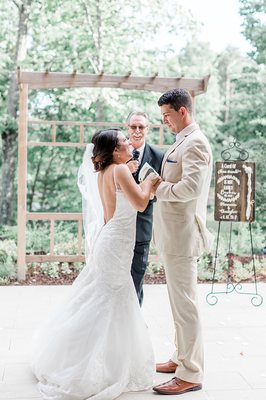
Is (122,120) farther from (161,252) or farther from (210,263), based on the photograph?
(161,252)

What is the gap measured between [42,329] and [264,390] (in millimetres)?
1404

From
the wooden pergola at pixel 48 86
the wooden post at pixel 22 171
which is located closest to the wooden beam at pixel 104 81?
the wooden pergola at pixel 48 86

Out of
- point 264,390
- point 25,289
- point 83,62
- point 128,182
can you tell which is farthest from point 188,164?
point 83,62

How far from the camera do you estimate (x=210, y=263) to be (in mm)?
7613

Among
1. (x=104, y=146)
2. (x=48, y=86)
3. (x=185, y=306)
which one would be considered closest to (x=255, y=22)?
(x=48, y=86)

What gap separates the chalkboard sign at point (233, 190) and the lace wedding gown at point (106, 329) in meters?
2.95

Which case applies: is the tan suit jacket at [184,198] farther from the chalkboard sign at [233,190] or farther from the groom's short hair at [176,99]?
the chalkboard sign at [233,190]

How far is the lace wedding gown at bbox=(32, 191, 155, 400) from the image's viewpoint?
324 centimetres

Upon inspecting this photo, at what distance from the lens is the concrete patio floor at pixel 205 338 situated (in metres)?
3.40

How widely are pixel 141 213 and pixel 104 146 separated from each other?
106 centimetres

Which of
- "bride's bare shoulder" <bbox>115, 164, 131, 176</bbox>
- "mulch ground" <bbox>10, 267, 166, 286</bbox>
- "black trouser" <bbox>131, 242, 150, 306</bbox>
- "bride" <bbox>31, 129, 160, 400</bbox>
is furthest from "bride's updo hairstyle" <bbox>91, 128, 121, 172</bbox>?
"mulch ground" <bbox>10, 267, 166, 286</bbox>

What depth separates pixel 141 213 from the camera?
432 centimetres

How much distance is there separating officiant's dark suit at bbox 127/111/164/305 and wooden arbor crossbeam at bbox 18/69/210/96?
2.08 metres

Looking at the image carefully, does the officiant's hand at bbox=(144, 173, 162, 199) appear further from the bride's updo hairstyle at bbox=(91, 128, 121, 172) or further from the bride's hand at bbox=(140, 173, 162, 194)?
the bride's updo hairstyle at bbox=(91, 128, 121, 172)
